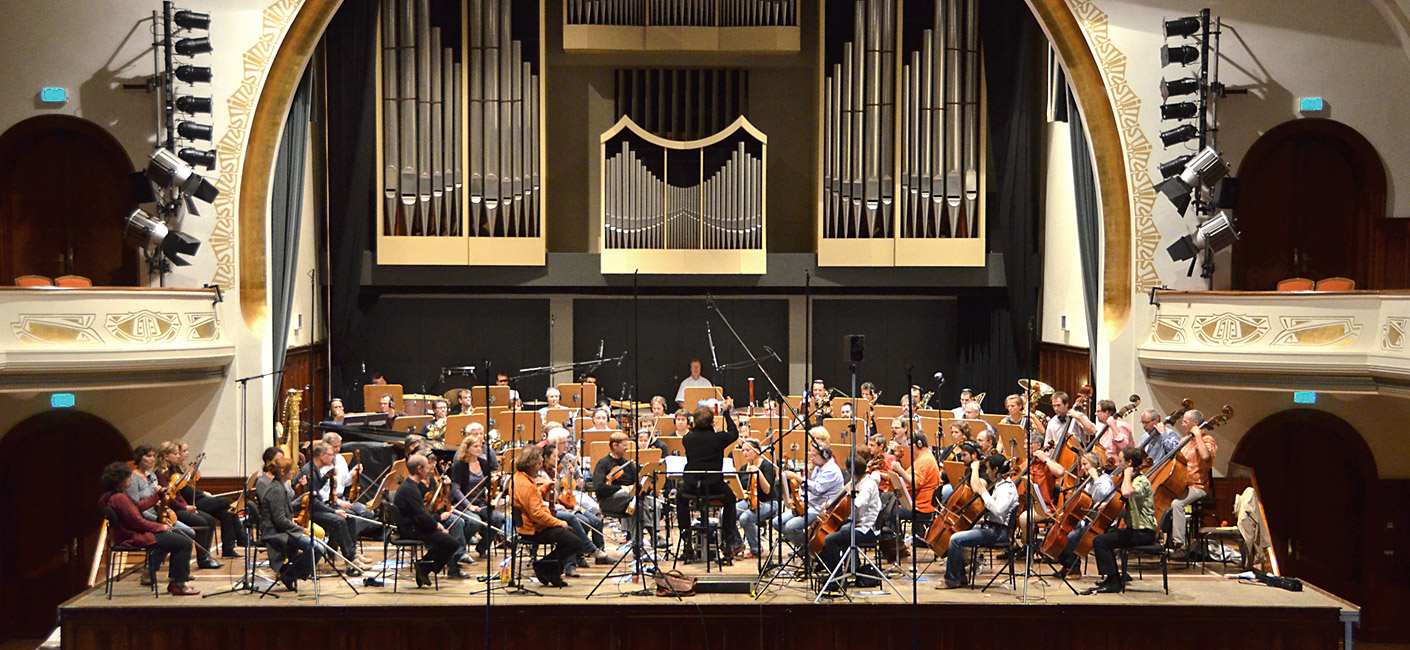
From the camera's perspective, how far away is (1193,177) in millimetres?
10711

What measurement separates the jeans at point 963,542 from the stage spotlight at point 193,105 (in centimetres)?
772

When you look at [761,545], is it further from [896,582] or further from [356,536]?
[356,536]

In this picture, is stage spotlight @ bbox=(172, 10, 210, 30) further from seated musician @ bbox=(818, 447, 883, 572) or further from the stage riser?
seated musician @ bbox=(818, 447, 883, 572)

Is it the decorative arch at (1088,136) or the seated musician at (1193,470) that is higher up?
the decorative arch at (1088,136)

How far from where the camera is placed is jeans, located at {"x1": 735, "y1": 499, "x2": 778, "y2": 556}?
9.16 meters

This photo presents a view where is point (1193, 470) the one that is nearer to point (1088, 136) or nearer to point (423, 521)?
point (1088, 136)

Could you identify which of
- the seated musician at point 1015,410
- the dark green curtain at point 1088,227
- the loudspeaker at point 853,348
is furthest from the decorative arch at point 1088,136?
the loudspeaker at point 853,348

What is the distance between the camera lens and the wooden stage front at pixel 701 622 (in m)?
7.98

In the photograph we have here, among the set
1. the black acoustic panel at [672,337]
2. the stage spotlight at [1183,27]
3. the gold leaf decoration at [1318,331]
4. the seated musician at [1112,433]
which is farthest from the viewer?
the black acoustic panel at [672,337]

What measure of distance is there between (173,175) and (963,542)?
754 cm

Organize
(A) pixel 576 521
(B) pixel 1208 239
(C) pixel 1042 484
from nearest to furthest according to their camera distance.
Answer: (C) pixel 1042 484 < (A) pixel 576 521 < (B) pixel 1208 239

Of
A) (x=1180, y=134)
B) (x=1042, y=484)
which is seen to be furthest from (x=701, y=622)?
(x=1180, y=134)

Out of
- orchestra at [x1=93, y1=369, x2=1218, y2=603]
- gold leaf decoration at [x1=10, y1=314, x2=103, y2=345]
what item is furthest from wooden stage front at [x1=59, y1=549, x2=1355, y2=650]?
gold leaf decoration at [x1=10, y1=314, x2=103, y2=345]

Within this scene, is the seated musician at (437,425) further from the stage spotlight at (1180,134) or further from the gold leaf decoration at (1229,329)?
the stage spotlight at (1180,134)
